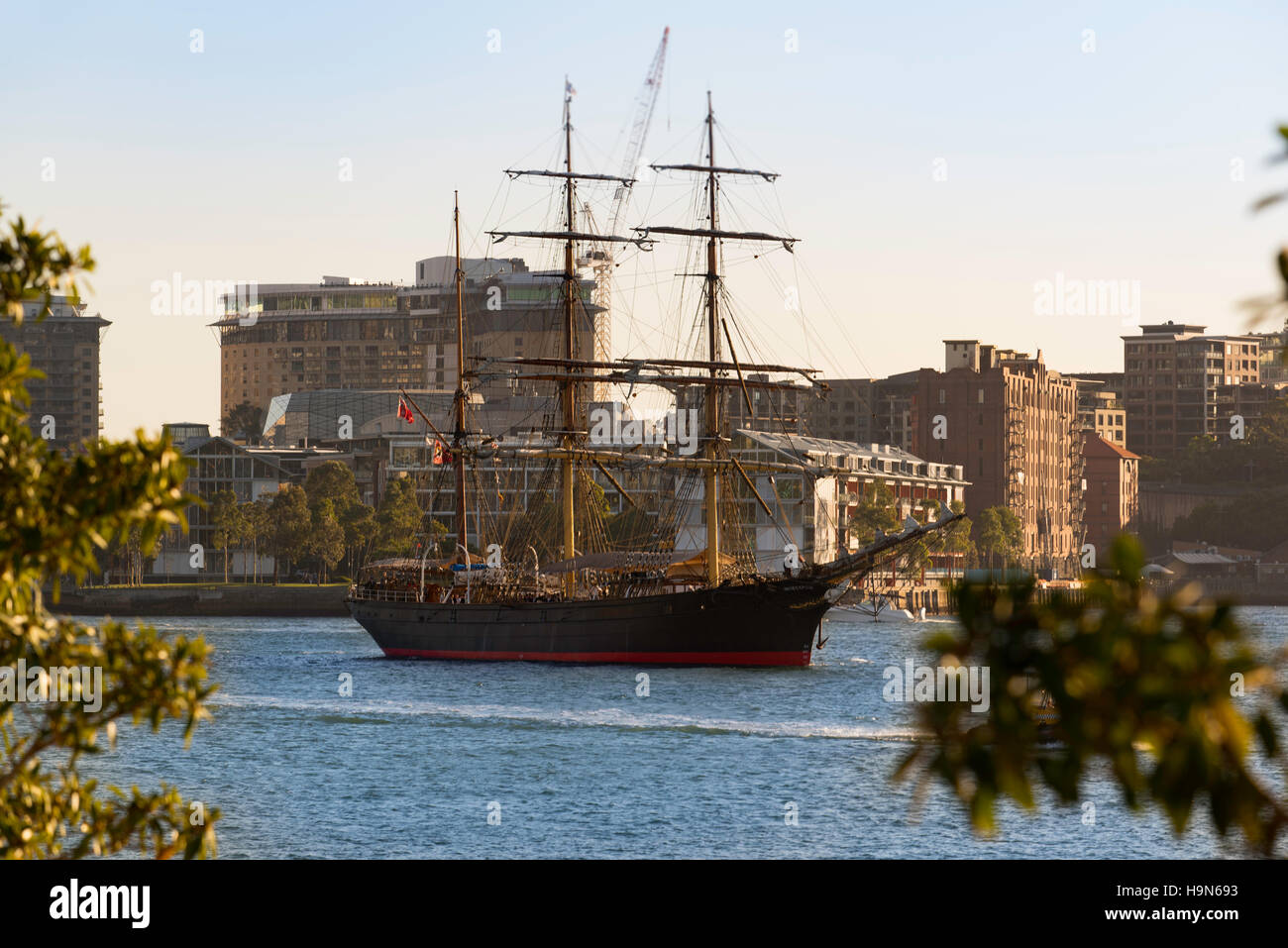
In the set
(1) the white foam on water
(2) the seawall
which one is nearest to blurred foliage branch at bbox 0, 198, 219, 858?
(1) the white foam on water

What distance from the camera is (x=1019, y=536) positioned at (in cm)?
17362

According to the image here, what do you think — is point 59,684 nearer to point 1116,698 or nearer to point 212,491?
point 1116,698

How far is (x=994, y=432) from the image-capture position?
18438 cm

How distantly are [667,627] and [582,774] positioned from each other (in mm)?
37009

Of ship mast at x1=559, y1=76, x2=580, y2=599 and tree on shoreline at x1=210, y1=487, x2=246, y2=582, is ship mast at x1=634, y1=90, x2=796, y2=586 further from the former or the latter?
tree on shoreline at x1=210, y1=487, x2=246, y2=582

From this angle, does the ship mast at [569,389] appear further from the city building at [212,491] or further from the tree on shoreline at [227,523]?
the city building at [212,491]

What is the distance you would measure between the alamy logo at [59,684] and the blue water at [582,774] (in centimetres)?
1056

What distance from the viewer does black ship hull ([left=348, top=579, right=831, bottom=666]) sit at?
8119cm

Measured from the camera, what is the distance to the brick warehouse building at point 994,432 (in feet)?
603

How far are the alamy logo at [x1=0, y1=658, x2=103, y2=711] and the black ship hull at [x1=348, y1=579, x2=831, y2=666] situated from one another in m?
70.5

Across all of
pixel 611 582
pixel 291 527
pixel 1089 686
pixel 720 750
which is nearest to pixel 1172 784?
pixel 1089 686

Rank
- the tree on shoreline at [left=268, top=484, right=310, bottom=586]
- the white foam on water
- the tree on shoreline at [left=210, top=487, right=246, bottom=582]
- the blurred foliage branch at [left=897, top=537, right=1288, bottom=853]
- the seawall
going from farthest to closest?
the tree on shoreline at [left=268, top=484, right=310, bottom=586]
the tree on shoreline at [left=210, top=487, right=246, bottom=582]
the seawall
the white foam on water
the blurred foliage branch at [left=897, top=537, right=1288, bottom=853]
